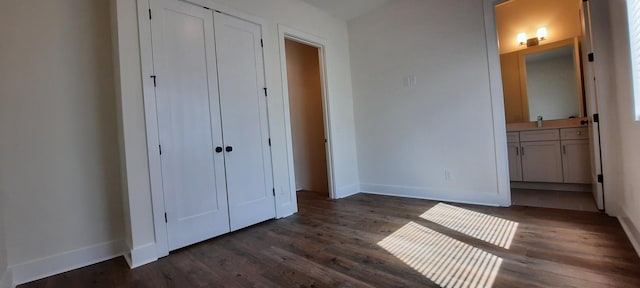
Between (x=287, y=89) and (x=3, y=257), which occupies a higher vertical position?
(x=287, y=89)

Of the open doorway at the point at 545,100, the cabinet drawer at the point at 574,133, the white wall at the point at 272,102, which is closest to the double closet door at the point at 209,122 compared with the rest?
the white wall at the point at 272,102

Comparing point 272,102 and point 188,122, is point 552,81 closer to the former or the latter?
point 272,102

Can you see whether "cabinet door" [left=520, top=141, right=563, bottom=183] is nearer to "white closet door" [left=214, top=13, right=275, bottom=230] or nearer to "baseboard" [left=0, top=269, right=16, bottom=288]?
"white closet door" [left=214, top=13, right=275, bottom=230]

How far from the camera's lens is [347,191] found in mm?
4211

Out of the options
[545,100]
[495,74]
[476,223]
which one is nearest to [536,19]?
[545,100]

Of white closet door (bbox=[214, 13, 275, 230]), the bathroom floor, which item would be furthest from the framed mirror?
white closet door (bbox=[214, 13, 275, 230])

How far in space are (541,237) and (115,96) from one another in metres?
3.75

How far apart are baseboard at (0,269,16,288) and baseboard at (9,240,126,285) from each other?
0.07m

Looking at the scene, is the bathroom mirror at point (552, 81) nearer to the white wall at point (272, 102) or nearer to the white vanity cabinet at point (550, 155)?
the white vanity cabinet at point (550, 155)

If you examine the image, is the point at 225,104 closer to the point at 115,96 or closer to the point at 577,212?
the point at 115,96

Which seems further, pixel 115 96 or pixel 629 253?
pixel 115 96

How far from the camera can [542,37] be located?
402 cm

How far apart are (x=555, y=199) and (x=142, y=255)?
4.46 m

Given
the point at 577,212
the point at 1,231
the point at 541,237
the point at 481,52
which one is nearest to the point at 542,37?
the point at 481,52
